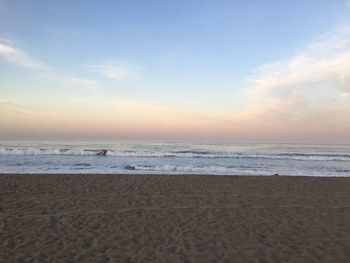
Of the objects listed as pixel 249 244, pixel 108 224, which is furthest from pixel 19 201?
pixel 249 244

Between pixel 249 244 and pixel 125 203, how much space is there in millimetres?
3902

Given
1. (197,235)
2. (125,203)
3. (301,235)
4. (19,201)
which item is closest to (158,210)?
(125,203)

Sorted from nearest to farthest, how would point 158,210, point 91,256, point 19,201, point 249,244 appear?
point 91,256
point 249,244
point 158,210
point 19,201

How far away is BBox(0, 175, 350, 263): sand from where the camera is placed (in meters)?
4.47

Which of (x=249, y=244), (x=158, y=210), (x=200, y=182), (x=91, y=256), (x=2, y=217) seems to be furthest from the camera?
(x=200, y=182)

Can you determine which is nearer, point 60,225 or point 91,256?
point 91,256

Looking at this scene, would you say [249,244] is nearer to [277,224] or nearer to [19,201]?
[277,224]

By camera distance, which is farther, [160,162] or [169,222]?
[160,162]

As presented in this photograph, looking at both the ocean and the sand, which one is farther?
the ocean

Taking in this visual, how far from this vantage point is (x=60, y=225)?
18.9 ft

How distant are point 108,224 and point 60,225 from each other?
95 centimetres

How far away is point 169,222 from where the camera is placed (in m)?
6.13

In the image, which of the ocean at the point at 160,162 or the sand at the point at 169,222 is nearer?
the sand at the point at 169,222

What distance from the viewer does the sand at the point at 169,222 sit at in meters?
4.47
